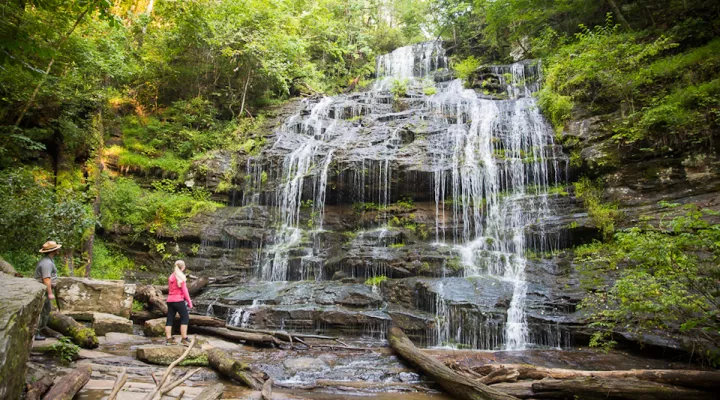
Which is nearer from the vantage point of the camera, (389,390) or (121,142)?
(389,390)

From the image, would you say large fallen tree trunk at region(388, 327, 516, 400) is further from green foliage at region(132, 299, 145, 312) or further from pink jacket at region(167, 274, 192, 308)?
green foliage at region(132, 299, 145, 312)

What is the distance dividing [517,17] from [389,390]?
1861cm

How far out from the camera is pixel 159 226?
1397cm

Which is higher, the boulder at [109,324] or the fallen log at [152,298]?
the fallen log at [152,298]

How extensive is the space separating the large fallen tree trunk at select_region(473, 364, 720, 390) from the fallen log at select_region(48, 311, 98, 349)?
259 inches

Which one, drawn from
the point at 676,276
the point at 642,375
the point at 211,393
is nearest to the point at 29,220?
the point at 211,393

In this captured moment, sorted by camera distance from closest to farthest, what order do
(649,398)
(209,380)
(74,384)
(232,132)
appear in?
(74,384), (649,398), (209,380), (232,132)

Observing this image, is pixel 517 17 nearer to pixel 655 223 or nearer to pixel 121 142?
pixel 655 223

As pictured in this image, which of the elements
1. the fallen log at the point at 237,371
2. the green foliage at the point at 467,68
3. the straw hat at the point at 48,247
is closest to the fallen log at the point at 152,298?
the straw hat at the point at 48,247

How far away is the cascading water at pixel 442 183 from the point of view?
11.1m

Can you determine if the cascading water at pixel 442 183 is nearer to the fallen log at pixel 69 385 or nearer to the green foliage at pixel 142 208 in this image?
the green foliage at pixel 142 208

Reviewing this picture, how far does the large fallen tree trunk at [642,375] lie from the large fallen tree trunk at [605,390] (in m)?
0.10

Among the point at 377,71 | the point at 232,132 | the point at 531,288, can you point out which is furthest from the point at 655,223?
the point at 377,71

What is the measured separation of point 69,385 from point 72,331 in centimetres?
295
